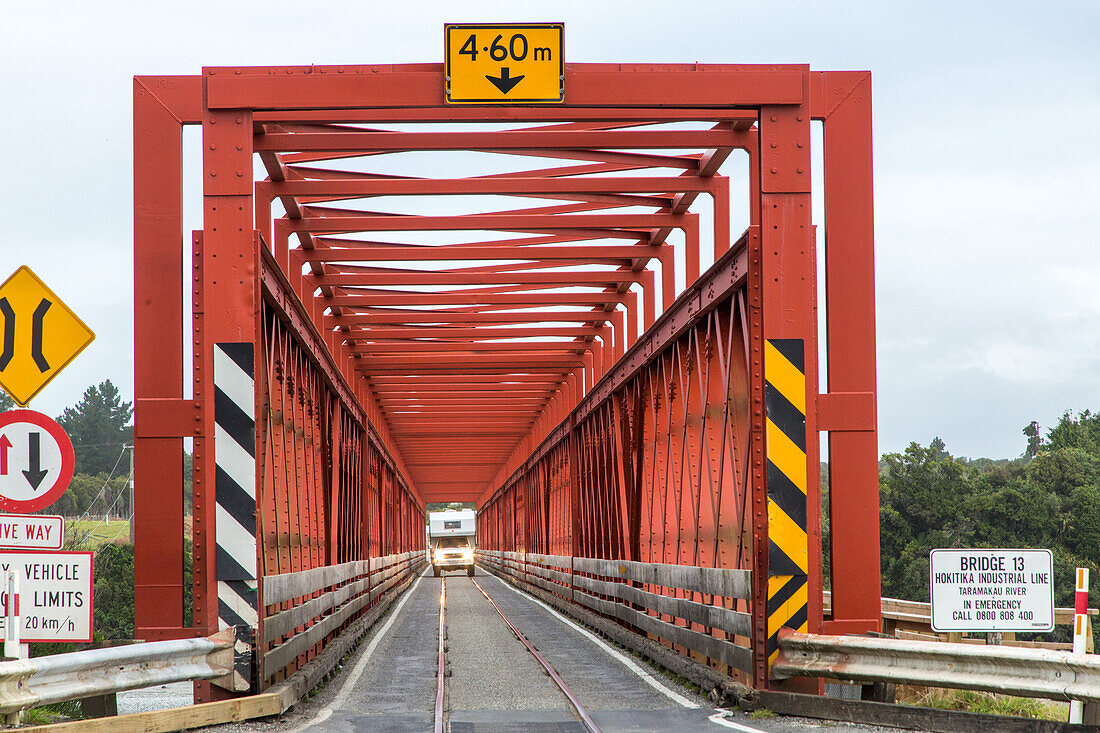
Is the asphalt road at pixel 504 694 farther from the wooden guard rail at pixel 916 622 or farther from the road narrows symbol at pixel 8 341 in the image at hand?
the road narrows symbol at pixel 8 341

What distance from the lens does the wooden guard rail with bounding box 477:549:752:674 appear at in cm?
1012

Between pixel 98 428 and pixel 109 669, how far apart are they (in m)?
125

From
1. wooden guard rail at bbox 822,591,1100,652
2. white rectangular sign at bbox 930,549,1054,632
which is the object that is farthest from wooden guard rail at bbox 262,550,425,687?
white rectangular sign at bbox 930,549,1054,632

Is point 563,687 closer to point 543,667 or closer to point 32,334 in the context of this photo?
point 543,667

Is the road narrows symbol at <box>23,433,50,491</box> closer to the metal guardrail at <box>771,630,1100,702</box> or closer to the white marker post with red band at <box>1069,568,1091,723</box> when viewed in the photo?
the metal guardrail at <box>771,630,1100,702</box>

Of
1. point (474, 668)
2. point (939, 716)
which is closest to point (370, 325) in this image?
point (474, 668)

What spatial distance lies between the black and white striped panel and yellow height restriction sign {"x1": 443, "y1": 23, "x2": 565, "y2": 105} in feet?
9.15

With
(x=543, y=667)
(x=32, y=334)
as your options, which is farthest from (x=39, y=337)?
(x=543, y=667)

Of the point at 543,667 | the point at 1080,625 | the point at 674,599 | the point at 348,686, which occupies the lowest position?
the point at 543,667

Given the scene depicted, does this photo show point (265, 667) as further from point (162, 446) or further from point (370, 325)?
point (370, 325)

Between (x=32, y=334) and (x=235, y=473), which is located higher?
(x=32, y=334)

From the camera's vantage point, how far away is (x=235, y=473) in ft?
30.5

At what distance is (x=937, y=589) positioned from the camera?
7492 millimetres

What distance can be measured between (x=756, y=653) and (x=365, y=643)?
366 inches
